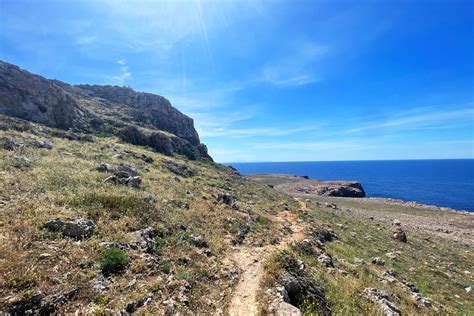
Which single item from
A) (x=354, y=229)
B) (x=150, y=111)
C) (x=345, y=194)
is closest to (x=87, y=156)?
(x=354, y=229)

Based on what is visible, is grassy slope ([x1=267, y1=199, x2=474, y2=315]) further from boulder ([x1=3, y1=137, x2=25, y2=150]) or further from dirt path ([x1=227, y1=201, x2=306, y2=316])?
boulder ([x1=3, y1=137, x2=25, y2=150])

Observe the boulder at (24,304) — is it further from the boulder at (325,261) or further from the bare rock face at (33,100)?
the bare rock face at (33,100)

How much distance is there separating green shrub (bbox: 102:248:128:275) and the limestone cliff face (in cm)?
4706

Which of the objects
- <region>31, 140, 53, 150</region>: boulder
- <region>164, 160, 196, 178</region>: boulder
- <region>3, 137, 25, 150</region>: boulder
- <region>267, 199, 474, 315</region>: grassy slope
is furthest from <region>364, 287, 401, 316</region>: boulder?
<region>164, 160, 196, 178</region>: boulder

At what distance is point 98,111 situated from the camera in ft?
236

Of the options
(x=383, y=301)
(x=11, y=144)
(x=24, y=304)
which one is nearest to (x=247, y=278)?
(x=383, y=301)

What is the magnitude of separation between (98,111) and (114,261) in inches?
2873

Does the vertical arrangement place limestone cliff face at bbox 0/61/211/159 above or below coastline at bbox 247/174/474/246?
above

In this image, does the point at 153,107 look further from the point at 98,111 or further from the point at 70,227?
the point at 70,227

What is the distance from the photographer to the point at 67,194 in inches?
565

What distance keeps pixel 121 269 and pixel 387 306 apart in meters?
10.8

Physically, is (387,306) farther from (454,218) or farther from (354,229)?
(454,218)

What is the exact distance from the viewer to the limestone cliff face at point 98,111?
46.5 meters

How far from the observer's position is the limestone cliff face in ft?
152
